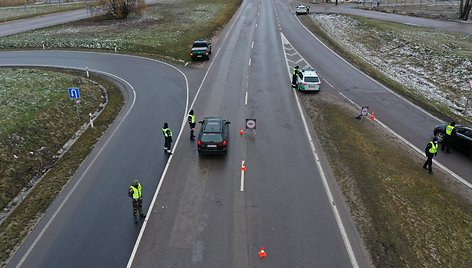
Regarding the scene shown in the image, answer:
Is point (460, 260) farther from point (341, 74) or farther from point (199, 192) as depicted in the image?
point (341, 74)

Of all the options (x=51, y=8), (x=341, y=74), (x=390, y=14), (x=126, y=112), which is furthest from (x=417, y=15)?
(x=51, y=8)

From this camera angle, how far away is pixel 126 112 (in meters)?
25.6

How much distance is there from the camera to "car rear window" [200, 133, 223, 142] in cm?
1914

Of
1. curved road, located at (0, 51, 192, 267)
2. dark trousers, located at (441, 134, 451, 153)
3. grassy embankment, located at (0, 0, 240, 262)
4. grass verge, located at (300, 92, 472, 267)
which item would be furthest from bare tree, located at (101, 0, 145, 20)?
dark trousers, located at (441, 134, 451, 153)

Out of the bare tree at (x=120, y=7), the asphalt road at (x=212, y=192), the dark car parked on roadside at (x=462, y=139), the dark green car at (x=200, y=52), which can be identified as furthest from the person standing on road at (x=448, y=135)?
the bare tree at (x=120, y=7)

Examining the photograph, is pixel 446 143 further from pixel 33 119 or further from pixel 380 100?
pixel 33 119

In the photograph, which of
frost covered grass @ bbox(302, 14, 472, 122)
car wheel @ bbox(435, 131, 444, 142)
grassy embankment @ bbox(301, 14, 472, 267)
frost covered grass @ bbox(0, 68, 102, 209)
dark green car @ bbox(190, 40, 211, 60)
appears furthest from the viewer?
dark green car @ bbox(190, 40, 211, 60)

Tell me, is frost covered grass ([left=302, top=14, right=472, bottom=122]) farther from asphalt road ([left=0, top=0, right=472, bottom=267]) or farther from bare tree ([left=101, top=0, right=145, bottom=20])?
bare tree ([left=101, top=0, right=145, bottom=20])

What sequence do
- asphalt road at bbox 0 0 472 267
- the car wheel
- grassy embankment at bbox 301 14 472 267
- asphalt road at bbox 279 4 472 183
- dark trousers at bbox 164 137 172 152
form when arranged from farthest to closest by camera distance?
the car wheel, asphalt road at bbox 279 4 472 183, dark trousers at bbox 164 137 172 152, grassy embankment at bbox 301 14 472 267, asphalt road at bbox 0 0 472 267

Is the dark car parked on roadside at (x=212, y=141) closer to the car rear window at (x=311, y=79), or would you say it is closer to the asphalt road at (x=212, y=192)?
the asphalt road at (x=212, y=192)

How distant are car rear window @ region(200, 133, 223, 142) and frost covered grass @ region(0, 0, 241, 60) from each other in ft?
72.3

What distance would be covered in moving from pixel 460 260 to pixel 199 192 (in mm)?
9863

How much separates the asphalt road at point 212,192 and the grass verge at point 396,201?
84 centimetres

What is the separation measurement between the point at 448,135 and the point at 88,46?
127ft
